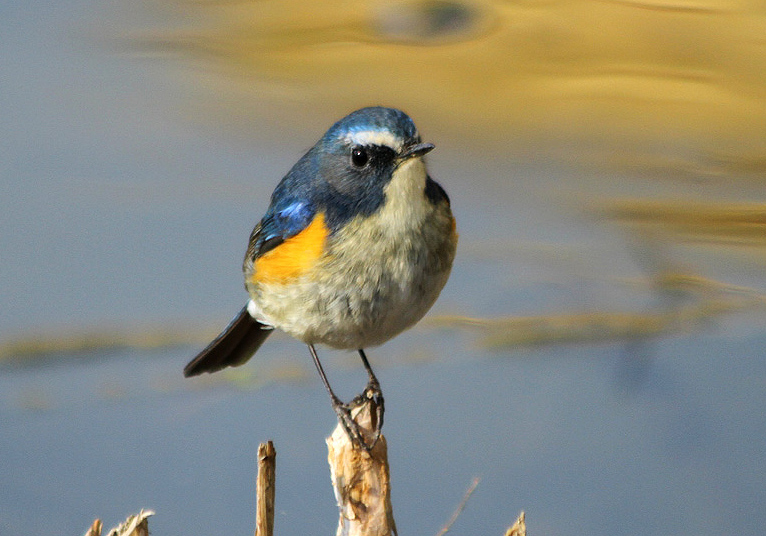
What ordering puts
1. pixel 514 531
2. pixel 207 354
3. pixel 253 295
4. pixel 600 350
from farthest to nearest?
pixel 600 350, pixel 207 354, pixel 253 295, pixel 514 531

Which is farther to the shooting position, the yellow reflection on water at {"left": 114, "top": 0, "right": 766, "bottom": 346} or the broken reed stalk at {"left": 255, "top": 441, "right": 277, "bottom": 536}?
the yellow reflection on water at {"left": 114, "top": 0, "right": 766, "bottom": 346}

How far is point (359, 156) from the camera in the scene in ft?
8.09

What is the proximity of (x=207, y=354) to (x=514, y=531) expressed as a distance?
1.28 metres

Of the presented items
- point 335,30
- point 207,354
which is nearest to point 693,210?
point 335,30

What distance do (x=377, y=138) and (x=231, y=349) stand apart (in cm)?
112

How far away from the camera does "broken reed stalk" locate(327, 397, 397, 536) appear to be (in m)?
2.47

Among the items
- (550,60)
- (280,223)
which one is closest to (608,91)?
(550,60)

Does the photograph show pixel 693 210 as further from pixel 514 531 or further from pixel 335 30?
pixel 514 531

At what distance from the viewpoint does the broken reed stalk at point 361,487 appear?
247 centimetres

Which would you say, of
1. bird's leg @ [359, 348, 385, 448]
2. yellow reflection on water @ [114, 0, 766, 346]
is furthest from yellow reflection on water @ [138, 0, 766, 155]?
bird's leg @ [359, 348, 385, 448]

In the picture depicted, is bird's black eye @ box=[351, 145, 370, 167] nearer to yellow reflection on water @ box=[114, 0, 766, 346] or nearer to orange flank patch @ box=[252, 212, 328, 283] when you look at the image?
orange flank patch @ box=[252, 212, 328, 283]

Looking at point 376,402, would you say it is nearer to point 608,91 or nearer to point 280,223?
point 280,223

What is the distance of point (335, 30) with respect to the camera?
5109 millimetres

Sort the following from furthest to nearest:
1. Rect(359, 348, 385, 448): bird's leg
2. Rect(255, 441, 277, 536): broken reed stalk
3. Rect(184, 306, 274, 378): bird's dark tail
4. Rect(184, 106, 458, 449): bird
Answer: Rect(184, 306, 274, 378): bird's dark tail < Rect(359, 348, 385, 448): bird's leg < Rect(184, 106, 458, 449): bird < Rect(255, 441, 277, 536): broken reed stalk
